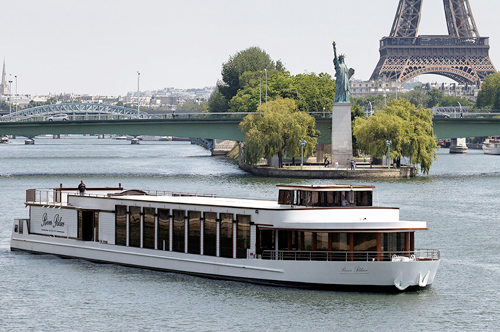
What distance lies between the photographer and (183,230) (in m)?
25.8

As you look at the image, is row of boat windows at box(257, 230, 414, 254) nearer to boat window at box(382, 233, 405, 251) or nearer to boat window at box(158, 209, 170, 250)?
boat window at box(382, 233, 405, 251)

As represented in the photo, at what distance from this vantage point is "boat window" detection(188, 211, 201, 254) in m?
25.5

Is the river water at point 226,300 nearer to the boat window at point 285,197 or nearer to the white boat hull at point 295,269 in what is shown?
the white boat hull at point 295,269

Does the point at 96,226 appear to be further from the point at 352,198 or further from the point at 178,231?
the point at 352,198

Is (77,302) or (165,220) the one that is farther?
(165,220)

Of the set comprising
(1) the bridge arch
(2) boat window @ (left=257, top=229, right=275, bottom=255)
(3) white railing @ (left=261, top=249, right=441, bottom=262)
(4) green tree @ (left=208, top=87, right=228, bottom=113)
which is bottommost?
(3) white railing @ (left=261, top=249, right=441, bottom=262)

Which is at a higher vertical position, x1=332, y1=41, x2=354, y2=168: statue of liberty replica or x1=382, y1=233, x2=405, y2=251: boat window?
x1=332, y1=41, x2=354, y2=168: statue of liberty replica

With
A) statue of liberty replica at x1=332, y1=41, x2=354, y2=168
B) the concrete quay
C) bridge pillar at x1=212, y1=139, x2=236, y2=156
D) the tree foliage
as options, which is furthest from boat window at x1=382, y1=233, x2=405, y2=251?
bridge pillar at x1=212, y1=139, x2=236, y2=156

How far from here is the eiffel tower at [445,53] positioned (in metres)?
172

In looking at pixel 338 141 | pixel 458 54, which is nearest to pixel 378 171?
pixel 338 141

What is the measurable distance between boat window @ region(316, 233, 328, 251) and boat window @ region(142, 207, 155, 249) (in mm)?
5933

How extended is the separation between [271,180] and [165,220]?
36020 mm

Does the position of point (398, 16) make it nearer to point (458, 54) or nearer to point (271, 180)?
point (458, 54)

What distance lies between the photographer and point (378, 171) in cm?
6356
